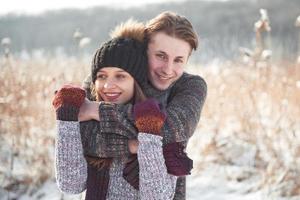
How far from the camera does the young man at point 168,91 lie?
158 centimetres

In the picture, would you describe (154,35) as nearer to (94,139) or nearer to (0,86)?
(94,139)

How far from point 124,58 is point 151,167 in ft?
1.10

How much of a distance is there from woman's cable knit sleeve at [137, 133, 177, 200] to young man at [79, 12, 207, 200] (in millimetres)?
60

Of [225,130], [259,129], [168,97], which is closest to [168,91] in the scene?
[168,97]

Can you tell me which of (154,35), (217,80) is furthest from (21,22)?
(154,35)

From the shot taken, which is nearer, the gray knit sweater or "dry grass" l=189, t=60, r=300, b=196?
the gray knit sweater

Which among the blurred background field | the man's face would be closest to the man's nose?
the man's face

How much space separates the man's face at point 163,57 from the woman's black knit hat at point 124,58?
0.03m

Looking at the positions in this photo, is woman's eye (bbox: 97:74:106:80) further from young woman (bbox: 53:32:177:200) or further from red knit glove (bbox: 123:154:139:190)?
red knit glove (bbox: 123:154:139:190)

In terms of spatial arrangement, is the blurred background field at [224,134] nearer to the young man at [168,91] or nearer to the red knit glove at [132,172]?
the young man at [168,91]

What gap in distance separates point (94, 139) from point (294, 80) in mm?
3177

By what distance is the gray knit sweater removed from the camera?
1504mm

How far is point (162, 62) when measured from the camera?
1698mm

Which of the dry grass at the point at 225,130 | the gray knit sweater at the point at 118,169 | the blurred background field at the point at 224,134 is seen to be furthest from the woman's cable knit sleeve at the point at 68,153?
the dry grass at the point at 225,130
